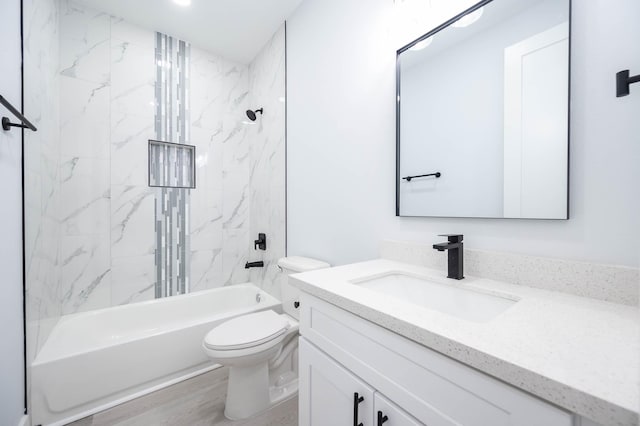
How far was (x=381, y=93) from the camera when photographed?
1375 millimetres

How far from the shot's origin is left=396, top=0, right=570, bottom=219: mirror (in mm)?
832

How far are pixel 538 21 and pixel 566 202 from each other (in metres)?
0.62

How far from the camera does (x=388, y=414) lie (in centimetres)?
65

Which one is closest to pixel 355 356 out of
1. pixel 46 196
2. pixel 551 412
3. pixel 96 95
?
pixel 551 412

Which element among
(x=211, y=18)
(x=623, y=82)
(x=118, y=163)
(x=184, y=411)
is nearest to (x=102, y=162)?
(x=118, y=163)

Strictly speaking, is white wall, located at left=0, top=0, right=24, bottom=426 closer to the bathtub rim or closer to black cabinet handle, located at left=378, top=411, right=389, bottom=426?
the bathtub rim

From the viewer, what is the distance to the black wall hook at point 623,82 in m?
0.67

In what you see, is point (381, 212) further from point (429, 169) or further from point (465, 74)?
point (465, 74)

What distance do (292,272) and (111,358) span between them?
3.92 feet

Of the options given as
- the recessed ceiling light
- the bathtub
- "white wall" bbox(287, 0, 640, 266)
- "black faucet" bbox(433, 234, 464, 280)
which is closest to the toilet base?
the bathtub

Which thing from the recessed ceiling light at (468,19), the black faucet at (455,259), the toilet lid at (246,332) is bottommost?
the toilet lid at (246,332)

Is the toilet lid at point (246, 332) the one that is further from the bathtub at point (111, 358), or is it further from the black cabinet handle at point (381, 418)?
the black cabinet handle at point (381, 418)

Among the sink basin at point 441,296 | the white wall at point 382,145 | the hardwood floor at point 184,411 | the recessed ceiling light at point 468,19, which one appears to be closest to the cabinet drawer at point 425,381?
the sink basin at point 441,296

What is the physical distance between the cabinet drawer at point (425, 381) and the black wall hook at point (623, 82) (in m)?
0.83
